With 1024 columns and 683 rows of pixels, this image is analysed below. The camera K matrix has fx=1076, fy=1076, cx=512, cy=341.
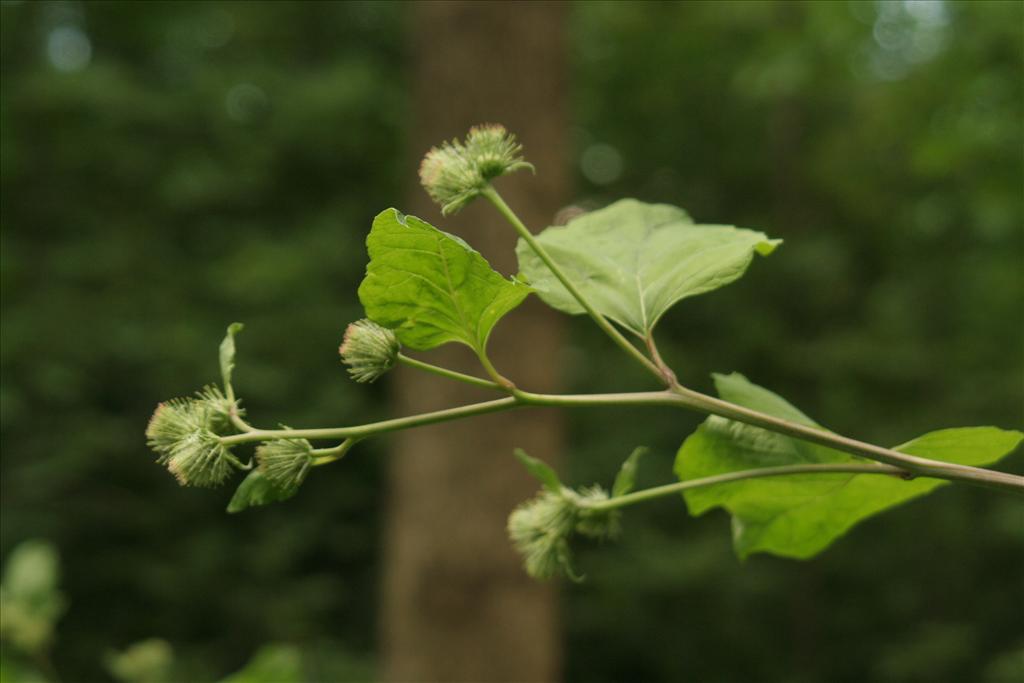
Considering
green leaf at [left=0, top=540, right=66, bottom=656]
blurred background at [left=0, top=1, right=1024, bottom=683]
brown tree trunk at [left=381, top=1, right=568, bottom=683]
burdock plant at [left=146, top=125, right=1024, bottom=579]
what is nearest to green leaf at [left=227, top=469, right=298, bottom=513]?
burdock plant at [left=146, top=125, right=1024, bottom=579]

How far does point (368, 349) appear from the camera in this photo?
2.14 feet

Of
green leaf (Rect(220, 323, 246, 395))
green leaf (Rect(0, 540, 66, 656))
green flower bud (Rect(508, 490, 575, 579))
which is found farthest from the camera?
green leaf (Rect(0, 540, 66, 656))

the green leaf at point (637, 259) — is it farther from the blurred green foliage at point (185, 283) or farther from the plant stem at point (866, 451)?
the blurred green foliage at point (185, 283)

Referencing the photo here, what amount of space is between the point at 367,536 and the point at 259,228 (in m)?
3.06

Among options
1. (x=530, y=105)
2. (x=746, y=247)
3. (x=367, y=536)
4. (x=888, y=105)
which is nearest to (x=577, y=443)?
(x=367, y=536)

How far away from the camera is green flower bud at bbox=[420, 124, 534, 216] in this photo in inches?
27.2

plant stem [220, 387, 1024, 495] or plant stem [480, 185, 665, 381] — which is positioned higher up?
plant stem [480, 185, 665, 381]

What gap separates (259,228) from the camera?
9273 millimetres

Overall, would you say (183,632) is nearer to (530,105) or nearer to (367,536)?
(367,536)

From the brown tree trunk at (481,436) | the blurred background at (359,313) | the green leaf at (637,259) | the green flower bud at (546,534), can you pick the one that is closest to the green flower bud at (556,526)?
the green flower bud at (546,534)

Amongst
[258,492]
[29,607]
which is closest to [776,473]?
[258,492]

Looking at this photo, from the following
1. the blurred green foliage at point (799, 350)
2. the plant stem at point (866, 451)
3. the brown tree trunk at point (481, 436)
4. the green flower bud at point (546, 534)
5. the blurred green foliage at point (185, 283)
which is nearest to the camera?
the plant stem at point (866, 451)

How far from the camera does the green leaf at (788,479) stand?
62 centimetres

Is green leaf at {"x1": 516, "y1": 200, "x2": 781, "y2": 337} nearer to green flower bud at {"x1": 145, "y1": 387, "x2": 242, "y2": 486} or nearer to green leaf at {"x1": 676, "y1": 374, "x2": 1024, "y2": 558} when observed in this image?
green leaf at {"x1": 676, "y1": 374, "x2": 1024, "y2": 558}
